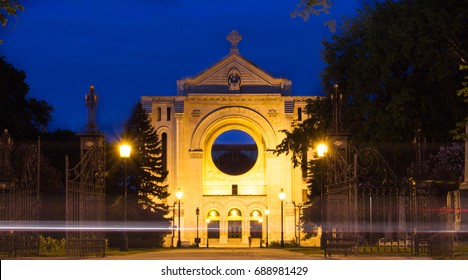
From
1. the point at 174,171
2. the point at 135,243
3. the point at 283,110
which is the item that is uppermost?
the point at 283,110

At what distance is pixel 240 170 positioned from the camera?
4040 inches

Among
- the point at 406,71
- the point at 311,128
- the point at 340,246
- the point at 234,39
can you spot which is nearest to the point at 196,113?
the point at 234,39

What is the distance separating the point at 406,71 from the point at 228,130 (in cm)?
5803

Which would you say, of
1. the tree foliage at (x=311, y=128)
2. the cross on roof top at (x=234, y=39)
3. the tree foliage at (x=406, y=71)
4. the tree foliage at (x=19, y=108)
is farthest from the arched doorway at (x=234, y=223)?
the tree foliage at (x=406, y=71)

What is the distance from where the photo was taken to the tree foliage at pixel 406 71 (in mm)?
38844

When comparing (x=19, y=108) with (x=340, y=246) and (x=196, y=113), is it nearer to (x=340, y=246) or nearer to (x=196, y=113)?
(x=196, y=113)

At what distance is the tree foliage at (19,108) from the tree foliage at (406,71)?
22993 mm

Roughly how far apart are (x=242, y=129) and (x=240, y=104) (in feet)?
10.7

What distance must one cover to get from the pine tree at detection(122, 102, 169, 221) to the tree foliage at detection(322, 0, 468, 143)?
35.7m

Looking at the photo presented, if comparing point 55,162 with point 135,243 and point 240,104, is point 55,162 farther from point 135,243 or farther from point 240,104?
point 135,243

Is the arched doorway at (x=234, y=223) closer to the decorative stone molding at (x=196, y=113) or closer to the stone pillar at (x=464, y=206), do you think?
the decorative stone molding at (x=196, y=113)

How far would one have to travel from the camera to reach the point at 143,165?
80.6 metres

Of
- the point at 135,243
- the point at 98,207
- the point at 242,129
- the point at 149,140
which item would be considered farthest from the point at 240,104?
the point at 98,207

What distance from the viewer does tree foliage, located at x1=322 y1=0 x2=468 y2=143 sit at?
38.8m
